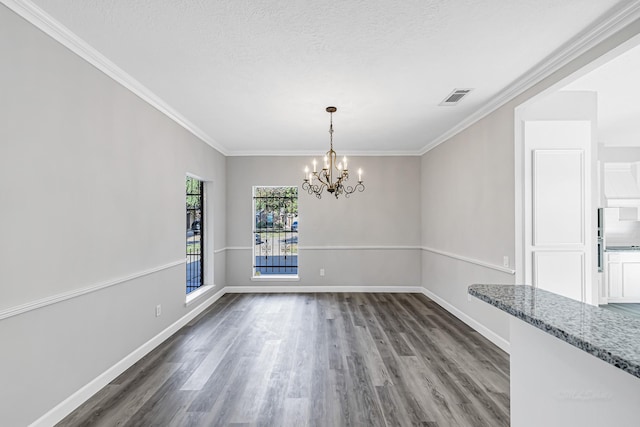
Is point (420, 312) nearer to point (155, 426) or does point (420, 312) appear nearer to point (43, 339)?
point (155, 426)

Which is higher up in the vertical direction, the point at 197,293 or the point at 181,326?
the point at 197,293

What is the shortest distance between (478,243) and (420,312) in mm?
1500

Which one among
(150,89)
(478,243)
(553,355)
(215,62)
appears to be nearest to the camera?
(553,355)

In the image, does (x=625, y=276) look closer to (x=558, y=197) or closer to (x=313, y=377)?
(x=558, y=197)

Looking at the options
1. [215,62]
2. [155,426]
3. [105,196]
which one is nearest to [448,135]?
[215,62]

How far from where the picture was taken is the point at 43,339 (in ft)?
7.01

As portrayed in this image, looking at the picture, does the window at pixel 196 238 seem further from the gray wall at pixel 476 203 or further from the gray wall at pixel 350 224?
the gray wall at pixel 476 203

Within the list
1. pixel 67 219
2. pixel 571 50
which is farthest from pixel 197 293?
pixel 571 50

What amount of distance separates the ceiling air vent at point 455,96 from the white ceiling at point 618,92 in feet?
3.16

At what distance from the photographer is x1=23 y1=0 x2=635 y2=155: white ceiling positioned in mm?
2053

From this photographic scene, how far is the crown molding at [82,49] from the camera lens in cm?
199

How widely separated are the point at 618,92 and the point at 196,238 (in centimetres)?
595

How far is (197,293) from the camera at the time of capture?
4992mm

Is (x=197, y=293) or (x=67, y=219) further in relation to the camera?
(x=197, y=293)
